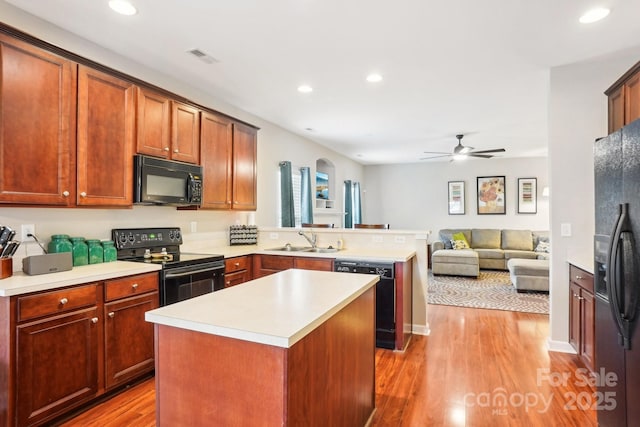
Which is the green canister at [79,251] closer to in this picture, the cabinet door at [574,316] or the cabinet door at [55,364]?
the cabinet door at [55,364]

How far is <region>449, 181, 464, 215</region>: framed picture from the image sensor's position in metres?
8.79

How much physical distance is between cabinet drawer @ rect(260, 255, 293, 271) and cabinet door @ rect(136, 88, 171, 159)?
1.48 metres

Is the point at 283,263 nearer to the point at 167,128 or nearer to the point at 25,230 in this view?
the point at 167,128

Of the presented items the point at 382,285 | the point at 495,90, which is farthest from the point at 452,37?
the point at 382,285

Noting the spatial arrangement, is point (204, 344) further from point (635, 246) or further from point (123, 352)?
point (635, 246)

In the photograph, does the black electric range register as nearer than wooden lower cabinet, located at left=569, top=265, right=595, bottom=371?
No

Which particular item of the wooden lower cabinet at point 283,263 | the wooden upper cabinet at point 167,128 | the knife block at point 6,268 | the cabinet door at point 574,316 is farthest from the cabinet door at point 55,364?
the cabinet door at point 574,316

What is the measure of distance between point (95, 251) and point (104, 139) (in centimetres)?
86

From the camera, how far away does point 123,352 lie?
2.44m

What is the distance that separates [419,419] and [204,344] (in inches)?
63.2

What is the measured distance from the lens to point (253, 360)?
1179 mm

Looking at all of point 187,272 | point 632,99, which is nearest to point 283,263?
point 187,272

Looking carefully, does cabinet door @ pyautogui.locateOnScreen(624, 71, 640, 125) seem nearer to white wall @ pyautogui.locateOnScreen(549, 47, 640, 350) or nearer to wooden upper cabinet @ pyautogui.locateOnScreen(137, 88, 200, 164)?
white wall @ pyautogui.locateOnScreen(549, 47, 640, 350)

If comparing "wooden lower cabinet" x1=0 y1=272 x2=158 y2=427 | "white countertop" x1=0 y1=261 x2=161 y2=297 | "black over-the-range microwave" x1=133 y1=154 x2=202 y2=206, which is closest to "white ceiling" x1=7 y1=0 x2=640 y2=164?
"black over-the-range microwave" x1=133 y1=154 x2=202 y2=206
